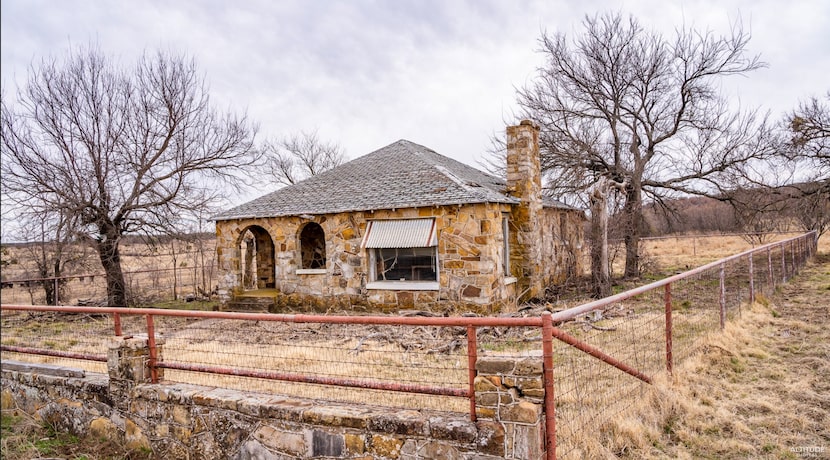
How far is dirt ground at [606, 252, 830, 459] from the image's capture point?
16.1ft

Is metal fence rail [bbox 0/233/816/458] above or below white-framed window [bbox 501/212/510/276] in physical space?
below

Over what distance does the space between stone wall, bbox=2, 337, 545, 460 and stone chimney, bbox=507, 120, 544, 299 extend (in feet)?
32.8

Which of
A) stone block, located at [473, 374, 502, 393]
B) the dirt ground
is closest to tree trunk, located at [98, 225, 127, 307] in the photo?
stone block, located at [473, 374, 502, 393]

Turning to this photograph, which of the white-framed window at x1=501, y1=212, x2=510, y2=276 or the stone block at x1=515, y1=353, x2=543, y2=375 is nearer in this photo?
the stone block at x1=515, y1=353, x2=543, y2=375

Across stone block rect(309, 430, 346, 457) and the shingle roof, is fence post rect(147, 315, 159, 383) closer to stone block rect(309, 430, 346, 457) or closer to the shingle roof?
stone block rect(309, 430, 346, 457)

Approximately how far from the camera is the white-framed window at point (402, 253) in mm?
12938

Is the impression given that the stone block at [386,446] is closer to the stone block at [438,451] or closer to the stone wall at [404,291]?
the stone block at [438,451]

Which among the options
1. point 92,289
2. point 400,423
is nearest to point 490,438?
point 400,423

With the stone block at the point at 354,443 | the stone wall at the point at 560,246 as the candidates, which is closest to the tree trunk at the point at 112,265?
the stone wall at the point at 560,246

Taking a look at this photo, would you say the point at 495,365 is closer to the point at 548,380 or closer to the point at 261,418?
the point at 548,380

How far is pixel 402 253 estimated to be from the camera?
13.6 meters

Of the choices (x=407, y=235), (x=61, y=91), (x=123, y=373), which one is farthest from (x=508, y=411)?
(x=61, y=91)

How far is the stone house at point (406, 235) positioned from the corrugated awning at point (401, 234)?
0.09ft

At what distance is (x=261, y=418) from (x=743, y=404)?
5286 mm
